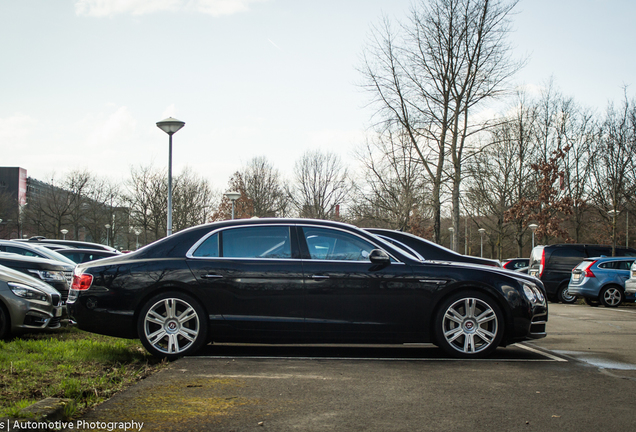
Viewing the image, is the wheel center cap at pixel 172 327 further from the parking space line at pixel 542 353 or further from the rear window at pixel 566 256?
the rear window at pixel 566 256

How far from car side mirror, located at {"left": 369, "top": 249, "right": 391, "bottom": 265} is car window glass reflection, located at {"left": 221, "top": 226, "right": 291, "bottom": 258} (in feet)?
2.97

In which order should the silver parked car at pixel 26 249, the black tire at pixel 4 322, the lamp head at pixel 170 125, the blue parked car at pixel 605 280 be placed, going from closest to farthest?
the black tire at pixel 4 322, the silver parked car at pixel 26 249, the lamp head at pixel 170 125, the blue parked car at pixel 605 280

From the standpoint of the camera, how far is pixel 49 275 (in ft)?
32.8

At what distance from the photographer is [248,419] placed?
3.95 m

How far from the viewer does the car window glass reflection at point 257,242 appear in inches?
262

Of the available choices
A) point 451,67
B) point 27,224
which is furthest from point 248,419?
point 27,224

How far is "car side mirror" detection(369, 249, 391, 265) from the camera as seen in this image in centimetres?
641

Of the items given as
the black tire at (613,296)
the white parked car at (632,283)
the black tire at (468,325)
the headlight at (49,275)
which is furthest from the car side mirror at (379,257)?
the black tire at (613,296)

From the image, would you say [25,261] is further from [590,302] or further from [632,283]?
[590,302]

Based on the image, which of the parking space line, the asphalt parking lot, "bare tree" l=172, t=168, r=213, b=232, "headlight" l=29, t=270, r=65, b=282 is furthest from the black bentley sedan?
"bare tree" l=172, t=168, r=213, b=232

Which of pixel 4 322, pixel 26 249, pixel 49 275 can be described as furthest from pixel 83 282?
pixel 26 249

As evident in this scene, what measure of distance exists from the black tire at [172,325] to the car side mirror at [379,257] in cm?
188

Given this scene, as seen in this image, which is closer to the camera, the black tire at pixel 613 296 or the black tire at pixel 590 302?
the black tire at pixel 613 296

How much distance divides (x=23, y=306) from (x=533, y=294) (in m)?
6.23
